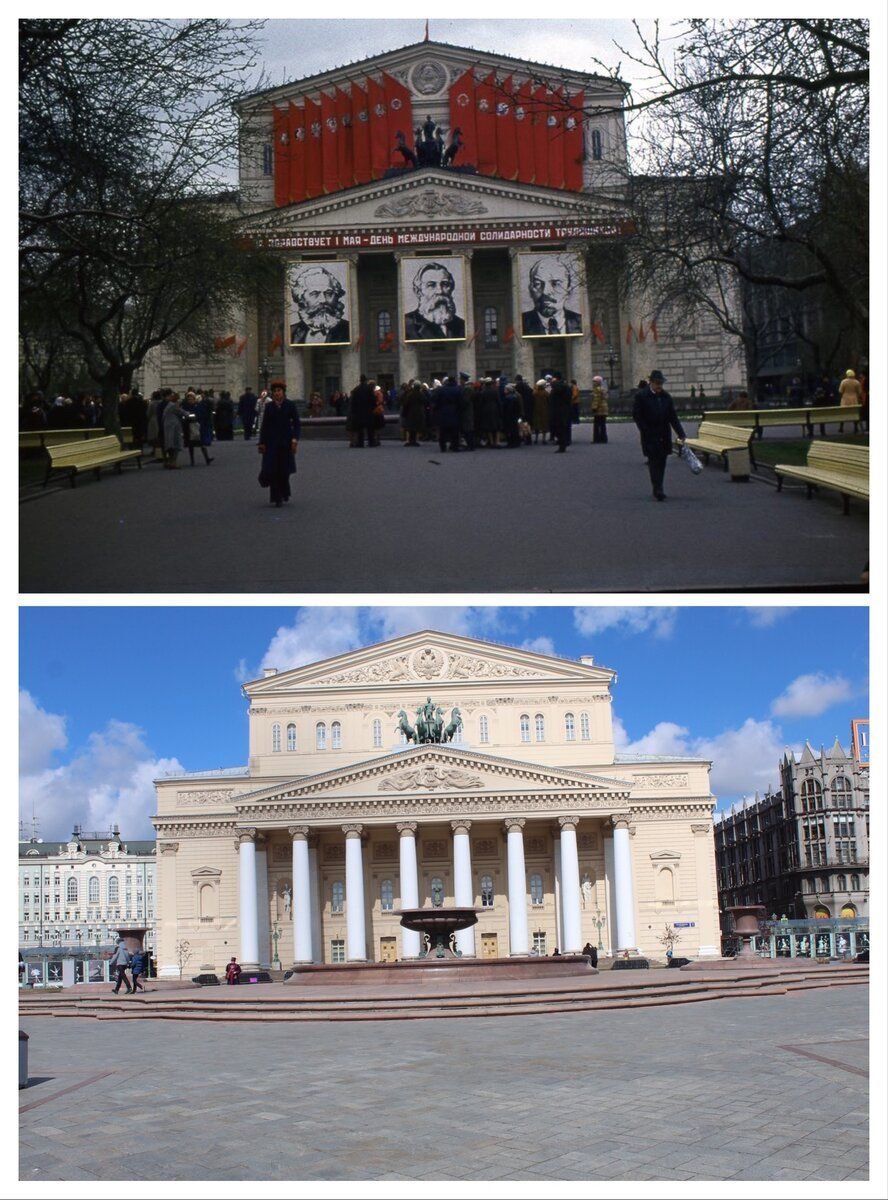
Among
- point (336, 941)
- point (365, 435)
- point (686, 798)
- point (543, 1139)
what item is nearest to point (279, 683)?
point (336, 941)

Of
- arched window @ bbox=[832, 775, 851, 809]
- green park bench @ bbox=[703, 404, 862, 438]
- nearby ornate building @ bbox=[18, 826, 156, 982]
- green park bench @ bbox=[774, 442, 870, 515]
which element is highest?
green park bench @ bbox=[703, 404, 862, 438]

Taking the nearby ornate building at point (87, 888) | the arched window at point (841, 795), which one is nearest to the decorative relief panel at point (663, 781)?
the arched window at point (841, 795)

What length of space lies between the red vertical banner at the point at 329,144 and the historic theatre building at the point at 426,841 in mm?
37287

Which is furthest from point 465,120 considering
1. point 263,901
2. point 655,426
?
point 263,901

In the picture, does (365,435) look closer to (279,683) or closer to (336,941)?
(279,683)

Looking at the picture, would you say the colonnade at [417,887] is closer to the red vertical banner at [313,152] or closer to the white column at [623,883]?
the white column at [623,883]

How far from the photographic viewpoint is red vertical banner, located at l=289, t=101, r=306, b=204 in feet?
52.6

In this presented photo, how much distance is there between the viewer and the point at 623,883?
52844 millimetres

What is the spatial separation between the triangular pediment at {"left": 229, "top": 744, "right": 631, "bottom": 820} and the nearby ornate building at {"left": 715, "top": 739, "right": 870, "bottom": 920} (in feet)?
82.5

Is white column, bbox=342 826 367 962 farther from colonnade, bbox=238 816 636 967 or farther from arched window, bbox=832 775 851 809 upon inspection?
arched window, bbox=832 775 851 809

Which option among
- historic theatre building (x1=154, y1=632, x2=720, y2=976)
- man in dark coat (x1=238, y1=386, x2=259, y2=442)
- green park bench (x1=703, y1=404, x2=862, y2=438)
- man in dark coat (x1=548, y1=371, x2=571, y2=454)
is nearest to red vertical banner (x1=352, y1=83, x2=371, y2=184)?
man in dark coat (x1=238, y1=386, x2=259, y2=442)

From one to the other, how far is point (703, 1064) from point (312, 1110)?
3.78 metres

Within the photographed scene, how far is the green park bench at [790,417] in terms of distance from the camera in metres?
15.7
